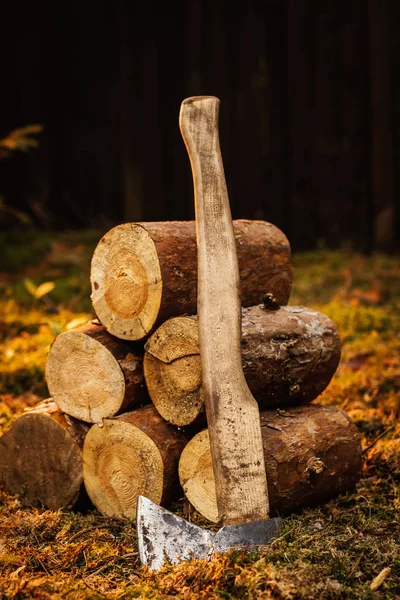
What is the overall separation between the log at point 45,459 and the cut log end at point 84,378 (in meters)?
0.08

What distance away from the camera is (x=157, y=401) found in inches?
106

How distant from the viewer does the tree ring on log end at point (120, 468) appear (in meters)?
2.63

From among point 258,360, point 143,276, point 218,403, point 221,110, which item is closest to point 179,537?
point 218,403

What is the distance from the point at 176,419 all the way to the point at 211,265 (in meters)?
0.68

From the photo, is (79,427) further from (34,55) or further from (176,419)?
(34,55)

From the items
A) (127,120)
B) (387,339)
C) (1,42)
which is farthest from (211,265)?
(1,42)

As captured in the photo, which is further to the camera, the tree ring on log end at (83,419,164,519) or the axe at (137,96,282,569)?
the tree ring on log end at (83,419,164,519)

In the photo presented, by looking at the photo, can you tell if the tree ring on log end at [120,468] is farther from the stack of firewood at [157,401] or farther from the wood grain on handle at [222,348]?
the wood grain on handle at [222,348]

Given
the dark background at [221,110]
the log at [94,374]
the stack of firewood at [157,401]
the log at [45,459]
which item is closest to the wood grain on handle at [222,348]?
the stack of firewood at [157,401]

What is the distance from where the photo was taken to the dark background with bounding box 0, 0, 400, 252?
656 centimetres

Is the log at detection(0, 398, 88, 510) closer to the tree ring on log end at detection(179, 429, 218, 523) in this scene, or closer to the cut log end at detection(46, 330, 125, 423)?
the cut log end at detection(46, 330, 125, 423)

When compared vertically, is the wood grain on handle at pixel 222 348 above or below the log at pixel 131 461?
above

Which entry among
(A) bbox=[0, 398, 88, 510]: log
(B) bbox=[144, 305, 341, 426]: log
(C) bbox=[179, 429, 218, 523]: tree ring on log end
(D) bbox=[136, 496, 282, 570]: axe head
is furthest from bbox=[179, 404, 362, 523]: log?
(A) bbox=[0, 398, 88, 510]: log

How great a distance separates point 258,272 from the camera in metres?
3.08
